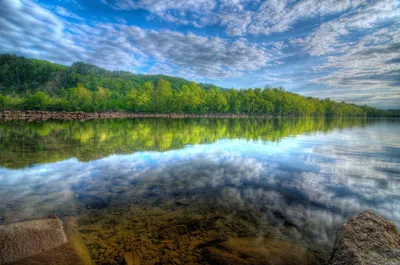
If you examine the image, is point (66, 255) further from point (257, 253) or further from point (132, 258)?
point (257, 253)

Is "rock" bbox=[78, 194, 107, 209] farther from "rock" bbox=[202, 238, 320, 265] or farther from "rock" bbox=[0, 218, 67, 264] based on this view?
"rock" bbox=[202, 238, 320, 265]

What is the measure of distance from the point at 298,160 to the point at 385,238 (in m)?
9.60

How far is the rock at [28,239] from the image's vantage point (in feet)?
11.6

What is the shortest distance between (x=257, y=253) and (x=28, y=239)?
14.1 ft

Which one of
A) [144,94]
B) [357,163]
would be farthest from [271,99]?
[357,163]

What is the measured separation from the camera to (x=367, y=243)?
10.9ft

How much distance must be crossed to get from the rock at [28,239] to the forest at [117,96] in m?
92.3

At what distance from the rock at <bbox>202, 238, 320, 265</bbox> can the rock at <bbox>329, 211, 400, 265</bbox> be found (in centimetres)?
87

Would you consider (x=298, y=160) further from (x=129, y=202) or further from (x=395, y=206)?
(x=129, y=202)

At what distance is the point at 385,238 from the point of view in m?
3.44

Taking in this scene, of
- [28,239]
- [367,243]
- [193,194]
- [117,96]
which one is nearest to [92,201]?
[28,239]

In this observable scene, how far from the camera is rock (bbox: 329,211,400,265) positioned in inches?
117

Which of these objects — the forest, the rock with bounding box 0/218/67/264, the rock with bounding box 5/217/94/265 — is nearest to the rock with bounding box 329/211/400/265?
the rock with bounding box 5/217/94/265

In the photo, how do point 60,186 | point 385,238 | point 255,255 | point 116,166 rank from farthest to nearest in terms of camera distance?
point 116,166, point 60,186, point 255,255, point 385,238
